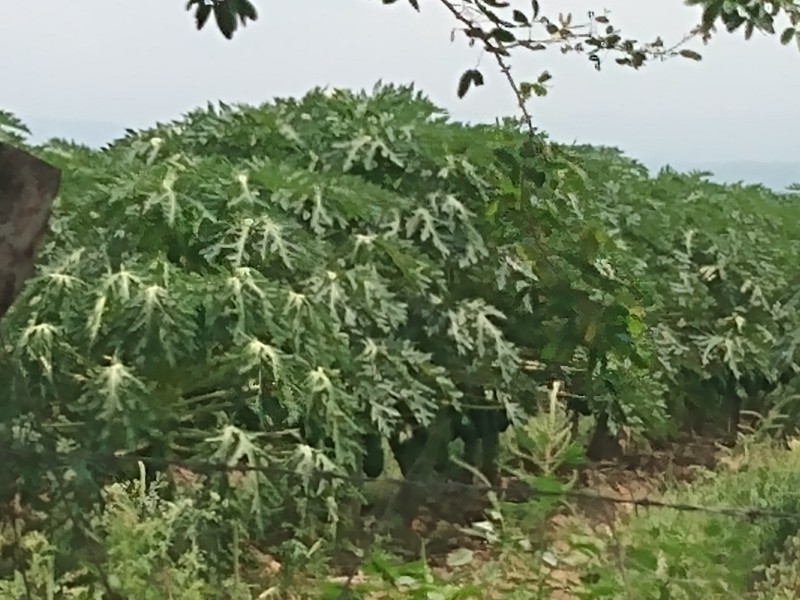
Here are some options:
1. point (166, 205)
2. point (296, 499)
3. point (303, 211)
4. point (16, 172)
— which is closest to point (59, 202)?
point (166, 205)

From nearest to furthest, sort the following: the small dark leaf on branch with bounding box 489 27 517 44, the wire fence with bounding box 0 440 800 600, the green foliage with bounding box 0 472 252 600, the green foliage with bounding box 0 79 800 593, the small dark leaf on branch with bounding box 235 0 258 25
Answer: the small dark leaf on branch with bounding box 235 0 258 25 < the small dark leaf on branch with bounding box 489 27 517 44 < the wire fence with bounding box 0 440 800 600 < the green foliage with bounding box 0 472 252 600 < the green foliage with bounding box 0 79 800 593

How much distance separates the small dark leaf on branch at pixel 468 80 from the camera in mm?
1761

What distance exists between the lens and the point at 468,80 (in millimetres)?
1774

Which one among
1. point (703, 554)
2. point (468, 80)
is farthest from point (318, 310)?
point (468, 80)

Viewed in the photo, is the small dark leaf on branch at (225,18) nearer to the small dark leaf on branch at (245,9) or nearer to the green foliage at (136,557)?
the small dark leaf on branch at (245,9)

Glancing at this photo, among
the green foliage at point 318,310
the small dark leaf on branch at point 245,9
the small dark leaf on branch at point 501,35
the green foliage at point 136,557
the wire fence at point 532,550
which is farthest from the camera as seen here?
the green foliage at point 318,310

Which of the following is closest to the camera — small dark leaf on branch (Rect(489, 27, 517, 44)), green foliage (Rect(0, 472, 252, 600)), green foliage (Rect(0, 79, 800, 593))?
small dark leaf on branch (Rect(489, 27, 517, 44))

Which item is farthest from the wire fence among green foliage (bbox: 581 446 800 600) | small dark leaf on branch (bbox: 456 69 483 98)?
small dark leaf on branch (bbox: 456 69 483 98)

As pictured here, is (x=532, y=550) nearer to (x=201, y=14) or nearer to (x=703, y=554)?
(x=703, y=554)

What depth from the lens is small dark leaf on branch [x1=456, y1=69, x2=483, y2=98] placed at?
176 centimetres

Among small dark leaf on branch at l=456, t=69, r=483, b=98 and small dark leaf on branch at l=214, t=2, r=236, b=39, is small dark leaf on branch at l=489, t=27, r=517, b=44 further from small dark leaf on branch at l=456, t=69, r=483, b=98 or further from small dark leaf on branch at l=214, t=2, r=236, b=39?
small dark leaf on branch at l=214, t=2, r=236, b=39

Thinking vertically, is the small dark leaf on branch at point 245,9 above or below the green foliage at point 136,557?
above

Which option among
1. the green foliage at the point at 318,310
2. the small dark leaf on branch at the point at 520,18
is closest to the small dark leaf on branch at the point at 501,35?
the small dark leaf on branch at the point at 520,18

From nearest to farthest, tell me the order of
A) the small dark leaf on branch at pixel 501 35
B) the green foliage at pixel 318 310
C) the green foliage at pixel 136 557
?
the small dark leaf on branch at pixel 501 35 → the green foliage at pixel 136 557 → the green foliage at pixel 318 310
